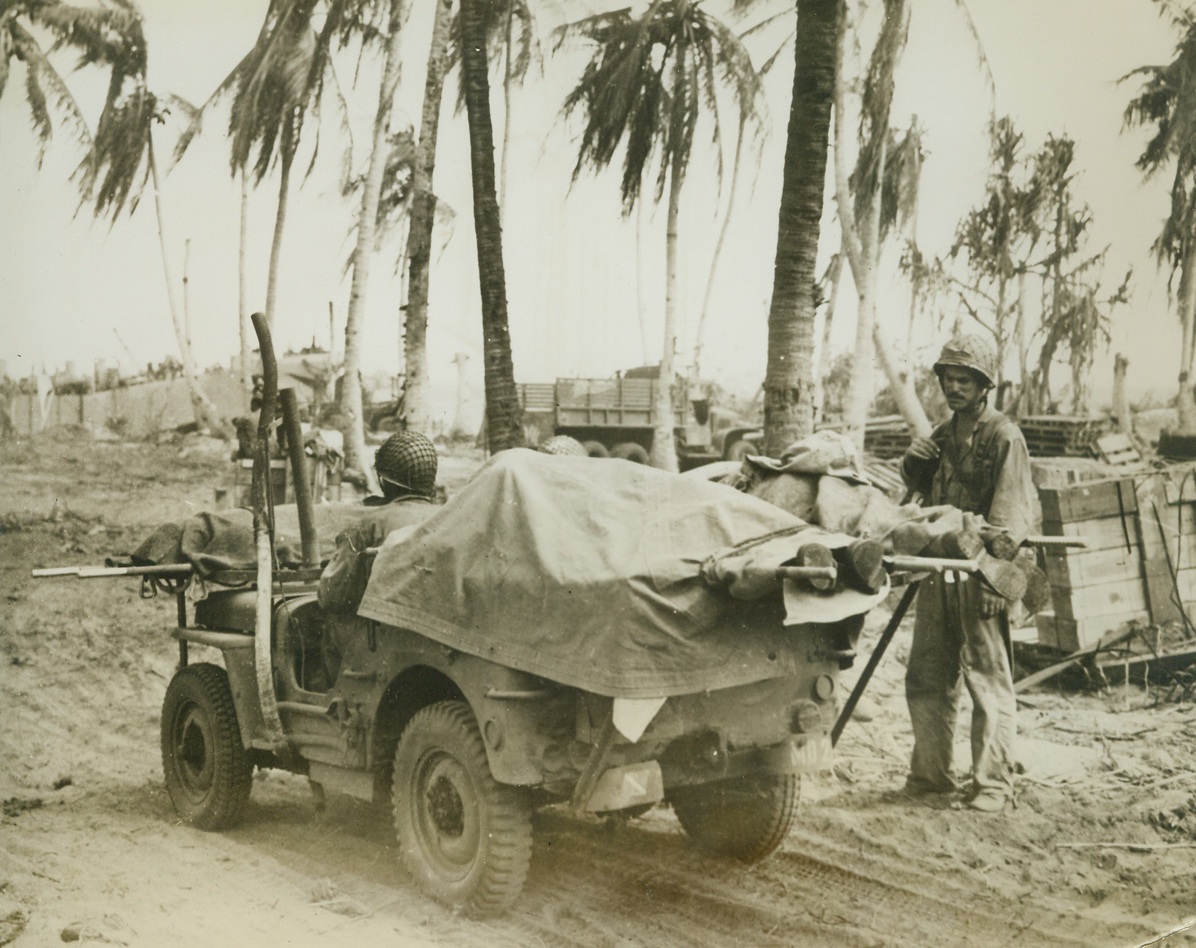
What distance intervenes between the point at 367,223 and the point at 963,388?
3.33 meters

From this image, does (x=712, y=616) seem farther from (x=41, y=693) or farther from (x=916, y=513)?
(x=41, y=693)

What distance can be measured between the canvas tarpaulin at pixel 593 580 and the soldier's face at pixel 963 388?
1.97 m

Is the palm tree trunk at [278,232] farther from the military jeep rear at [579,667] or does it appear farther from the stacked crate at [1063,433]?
the stacked crate at [1063,433]

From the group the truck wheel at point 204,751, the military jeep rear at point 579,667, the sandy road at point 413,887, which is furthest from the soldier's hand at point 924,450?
the truck wheel at point 204,751

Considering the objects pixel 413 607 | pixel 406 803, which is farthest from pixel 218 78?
pixel 406 803

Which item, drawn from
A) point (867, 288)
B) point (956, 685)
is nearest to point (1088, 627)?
point (956, 685)

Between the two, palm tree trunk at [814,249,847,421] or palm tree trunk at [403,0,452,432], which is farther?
palm tree trunk at [814,249,847,421]

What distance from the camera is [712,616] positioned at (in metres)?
4.05

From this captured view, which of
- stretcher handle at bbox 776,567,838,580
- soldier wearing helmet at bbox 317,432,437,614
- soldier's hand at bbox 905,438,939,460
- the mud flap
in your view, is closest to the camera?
stretcher handle at bbox 776,567,838,580

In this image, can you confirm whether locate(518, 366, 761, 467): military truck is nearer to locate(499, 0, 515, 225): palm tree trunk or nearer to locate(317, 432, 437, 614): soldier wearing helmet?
locate(499, 0, 515, 225): palm tree trunk

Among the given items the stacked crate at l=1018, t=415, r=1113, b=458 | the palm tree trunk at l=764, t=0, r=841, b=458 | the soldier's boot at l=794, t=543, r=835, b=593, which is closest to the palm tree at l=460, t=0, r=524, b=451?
the palm tree trunk at l=764, t=0, r=841, b=458

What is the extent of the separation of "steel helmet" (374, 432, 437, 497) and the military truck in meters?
2.45

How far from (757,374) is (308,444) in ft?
10.6

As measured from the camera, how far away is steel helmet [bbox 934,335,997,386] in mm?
5848
